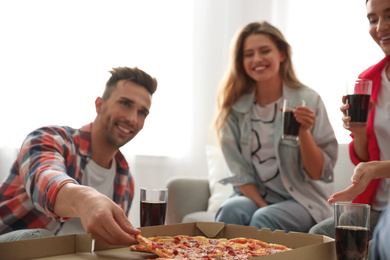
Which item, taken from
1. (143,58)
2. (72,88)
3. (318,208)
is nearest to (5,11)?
(72,88)

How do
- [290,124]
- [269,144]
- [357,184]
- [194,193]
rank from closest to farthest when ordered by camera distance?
[357,184], [290,124], [269,144], [194,193]

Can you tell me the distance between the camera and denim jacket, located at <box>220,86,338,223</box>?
98.1 inches

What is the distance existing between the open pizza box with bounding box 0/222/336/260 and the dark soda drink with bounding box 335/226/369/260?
1.4 inches

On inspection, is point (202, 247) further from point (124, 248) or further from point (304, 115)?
point (304, 115)

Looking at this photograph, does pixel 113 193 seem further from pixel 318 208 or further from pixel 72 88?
pixel 72 88

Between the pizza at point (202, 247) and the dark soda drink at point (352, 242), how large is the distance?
0.47 feet

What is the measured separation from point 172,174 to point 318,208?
6.39 feet

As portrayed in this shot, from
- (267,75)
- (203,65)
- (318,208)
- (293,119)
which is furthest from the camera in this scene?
(203,65)

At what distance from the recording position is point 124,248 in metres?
1.21

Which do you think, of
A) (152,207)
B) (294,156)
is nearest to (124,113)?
(152,207)

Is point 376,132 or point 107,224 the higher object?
point 376,132

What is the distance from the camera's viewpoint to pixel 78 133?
1852 millimetres

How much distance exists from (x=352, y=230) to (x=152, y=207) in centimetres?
60

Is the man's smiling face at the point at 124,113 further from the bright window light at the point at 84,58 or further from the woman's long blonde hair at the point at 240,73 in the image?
the bright window light at the point at 84,58
